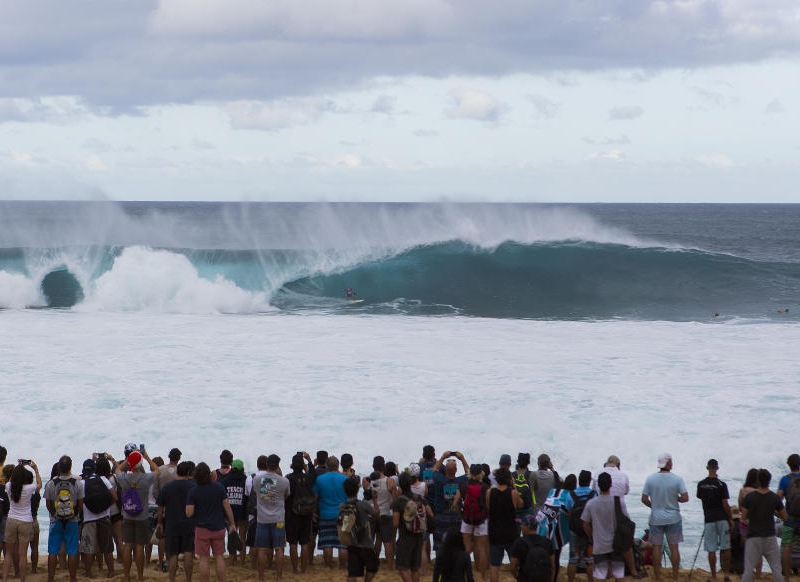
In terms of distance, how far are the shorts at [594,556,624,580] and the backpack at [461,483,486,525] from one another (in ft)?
3.08

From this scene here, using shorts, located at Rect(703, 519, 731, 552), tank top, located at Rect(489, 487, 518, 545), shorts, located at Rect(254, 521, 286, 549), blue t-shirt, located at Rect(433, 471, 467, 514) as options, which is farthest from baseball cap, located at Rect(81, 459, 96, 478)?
shorts, located at Rect(703, 519, 731, 552)

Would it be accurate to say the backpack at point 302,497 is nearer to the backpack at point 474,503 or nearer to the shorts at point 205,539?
the shorts at point 205,539

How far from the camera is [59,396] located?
12.8 m

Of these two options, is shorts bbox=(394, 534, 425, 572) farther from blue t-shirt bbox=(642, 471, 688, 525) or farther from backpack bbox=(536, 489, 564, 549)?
blue t-shirt bbox=(642, 471, 688, 525)

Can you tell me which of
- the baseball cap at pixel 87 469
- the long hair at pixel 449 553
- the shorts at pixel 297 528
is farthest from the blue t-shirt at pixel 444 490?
the baseball cap at pixel 87 469

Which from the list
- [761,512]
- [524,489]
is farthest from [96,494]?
[761,512]

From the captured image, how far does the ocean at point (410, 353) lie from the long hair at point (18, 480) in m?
3.68

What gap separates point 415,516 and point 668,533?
2302mm

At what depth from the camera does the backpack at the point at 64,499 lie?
7.03 meters

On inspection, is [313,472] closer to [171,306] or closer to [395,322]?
[395,322]

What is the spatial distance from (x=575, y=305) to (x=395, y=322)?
7829 mm

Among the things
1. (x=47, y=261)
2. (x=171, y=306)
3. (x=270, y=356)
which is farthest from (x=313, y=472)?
(x=47, y=261)

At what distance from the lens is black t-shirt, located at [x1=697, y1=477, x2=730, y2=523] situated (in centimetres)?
732

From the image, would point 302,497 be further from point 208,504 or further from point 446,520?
point 446,520
